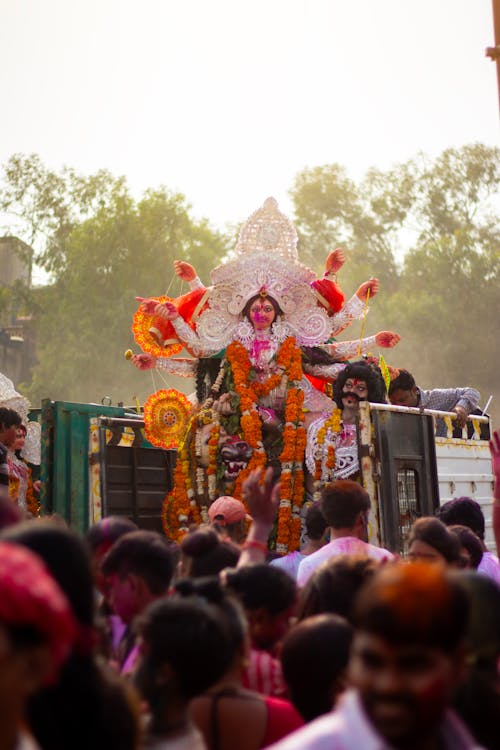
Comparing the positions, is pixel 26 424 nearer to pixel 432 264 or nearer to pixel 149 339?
pixel 149 339

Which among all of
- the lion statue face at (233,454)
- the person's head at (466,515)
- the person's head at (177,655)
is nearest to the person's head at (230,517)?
the person's head at (466,515)

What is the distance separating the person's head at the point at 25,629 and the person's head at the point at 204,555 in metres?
2.87

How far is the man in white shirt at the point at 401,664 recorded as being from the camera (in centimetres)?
199

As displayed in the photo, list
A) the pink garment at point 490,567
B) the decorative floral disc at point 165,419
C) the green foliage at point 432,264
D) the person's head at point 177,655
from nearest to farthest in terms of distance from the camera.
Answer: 1. the person's head at point 177,655
2. the pink garment at point 490,567
3. the decorative floral disc at point 165,419
4. the green foliage at point 432,264

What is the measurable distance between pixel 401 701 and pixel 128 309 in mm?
40909

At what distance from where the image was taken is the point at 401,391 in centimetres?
1088

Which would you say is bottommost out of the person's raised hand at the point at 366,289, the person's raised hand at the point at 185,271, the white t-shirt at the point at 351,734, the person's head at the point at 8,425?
the white t-shirt at the point at 351,734

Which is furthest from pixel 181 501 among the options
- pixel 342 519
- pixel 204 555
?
pixel 204 555

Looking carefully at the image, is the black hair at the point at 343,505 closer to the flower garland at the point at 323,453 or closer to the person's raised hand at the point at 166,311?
the flower garland at the point at 323,453

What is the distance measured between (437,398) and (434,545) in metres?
6.47

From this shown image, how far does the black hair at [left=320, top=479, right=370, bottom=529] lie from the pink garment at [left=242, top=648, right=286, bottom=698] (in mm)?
1941

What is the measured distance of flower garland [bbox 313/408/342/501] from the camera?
9625 mm

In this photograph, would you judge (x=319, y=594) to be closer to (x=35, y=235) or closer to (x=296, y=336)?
(x=296, y=336)

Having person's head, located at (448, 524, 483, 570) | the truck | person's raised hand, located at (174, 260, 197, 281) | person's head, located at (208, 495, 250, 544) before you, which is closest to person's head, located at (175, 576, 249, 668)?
person's head, located at (448, 524, 483, 570)
